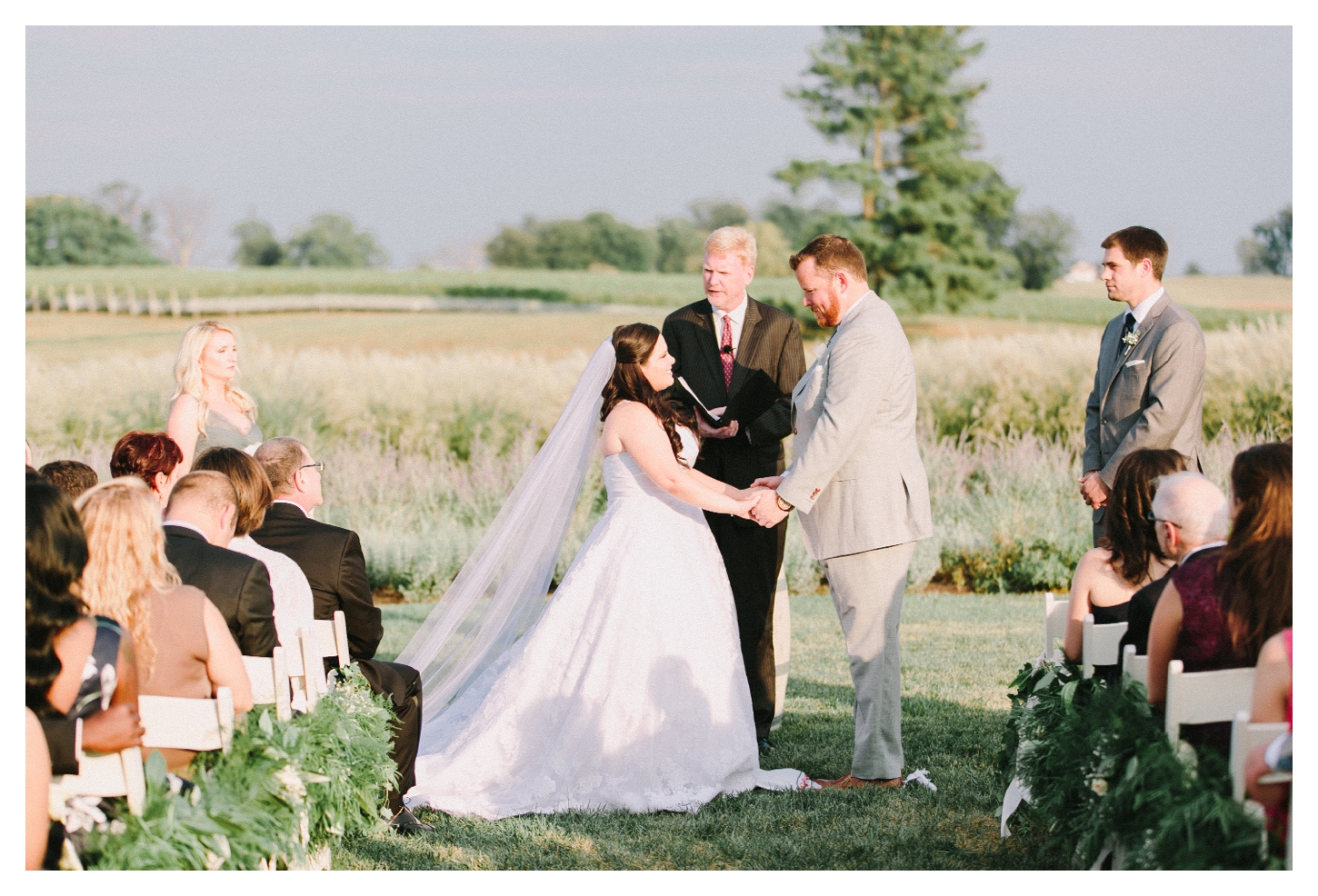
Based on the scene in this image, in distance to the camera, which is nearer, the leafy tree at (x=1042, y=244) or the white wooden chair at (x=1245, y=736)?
the white wooden chair at (x=1245, y=736)

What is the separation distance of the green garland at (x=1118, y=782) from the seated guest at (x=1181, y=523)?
263mm

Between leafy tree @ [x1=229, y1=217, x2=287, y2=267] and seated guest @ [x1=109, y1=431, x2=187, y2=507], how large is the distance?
78.0 ft

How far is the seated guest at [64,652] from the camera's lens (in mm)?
2648

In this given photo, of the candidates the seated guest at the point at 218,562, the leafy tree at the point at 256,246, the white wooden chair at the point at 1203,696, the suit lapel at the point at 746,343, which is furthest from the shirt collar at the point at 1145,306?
the leafy tree at the point at 256,246

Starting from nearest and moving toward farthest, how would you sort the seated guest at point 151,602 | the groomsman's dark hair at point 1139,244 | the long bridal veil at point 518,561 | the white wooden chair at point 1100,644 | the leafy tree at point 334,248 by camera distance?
the seated guest at point 151,602 < the white wooden chair at point 1100,644 < the groomsman's dark hair at point 1139,244 < the long bridal veil at point 518,561 < the leafy tree at point 334,248

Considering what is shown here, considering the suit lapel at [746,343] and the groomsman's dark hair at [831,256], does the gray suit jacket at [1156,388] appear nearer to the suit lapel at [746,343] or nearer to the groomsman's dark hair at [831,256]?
the groomsman's dark hair at [831,256]

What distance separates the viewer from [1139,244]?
4.97 m

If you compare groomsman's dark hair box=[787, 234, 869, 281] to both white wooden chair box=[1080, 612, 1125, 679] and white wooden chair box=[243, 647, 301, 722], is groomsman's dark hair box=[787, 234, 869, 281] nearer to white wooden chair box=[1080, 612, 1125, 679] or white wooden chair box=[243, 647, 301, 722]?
white wooden chair box=[1080, 612, 1125, 679]

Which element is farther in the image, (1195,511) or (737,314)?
(737,314)

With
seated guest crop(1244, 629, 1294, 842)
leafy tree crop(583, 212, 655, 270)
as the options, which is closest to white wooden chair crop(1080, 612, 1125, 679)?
seated guest crop(1244, 629, 1294, 842)

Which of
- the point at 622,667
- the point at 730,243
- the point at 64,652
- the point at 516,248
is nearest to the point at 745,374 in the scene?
the point at 730,243

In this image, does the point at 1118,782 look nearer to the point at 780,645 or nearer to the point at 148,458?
the point at 780,645

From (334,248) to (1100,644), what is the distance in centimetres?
2642

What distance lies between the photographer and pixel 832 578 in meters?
4.78
